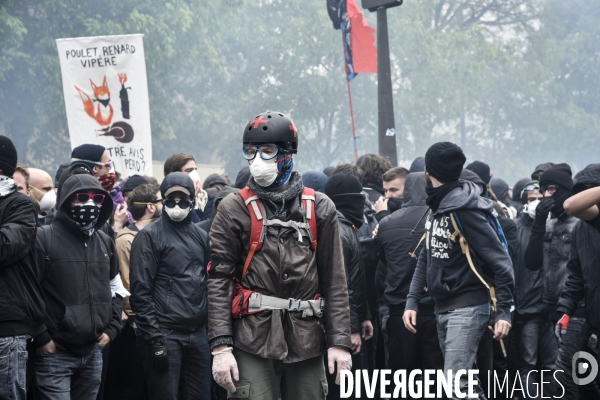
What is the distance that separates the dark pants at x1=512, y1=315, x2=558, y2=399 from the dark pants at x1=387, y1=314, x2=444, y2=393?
1.31m

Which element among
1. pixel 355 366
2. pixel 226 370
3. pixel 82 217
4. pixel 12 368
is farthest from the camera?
pixel 355 366

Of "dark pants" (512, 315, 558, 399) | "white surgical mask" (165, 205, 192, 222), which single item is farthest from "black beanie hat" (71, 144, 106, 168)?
"dark pants" (512, 315, 558, 399)

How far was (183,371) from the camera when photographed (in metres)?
6.45

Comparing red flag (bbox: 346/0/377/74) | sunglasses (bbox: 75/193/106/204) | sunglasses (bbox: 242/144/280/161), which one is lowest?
sunglasses (bbox: 75/193/106/204)

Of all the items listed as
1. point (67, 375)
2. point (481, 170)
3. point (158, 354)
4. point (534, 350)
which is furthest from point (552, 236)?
point (67, 375)

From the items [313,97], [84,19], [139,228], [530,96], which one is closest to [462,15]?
[530,96]

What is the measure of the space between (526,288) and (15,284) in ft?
15.7

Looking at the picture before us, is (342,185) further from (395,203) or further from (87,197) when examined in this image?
(87,197)

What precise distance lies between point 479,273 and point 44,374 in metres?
2.86

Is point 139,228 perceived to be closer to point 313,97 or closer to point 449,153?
point 449,153

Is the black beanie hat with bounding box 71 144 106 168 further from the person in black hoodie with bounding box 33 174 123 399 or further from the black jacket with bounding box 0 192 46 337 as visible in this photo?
the black jacket with bounding box 0 192 46 337

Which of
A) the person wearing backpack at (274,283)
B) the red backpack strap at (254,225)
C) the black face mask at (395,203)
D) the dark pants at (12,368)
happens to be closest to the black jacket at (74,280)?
the dark pants at (12,368)

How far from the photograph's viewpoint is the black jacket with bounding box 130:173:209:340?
246 inches

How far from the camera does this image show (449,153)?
6.08m
